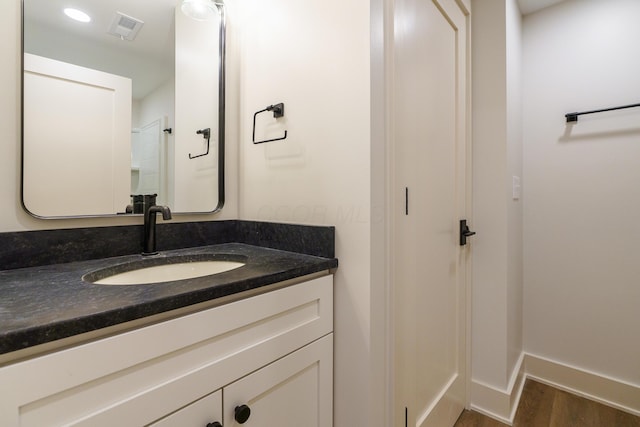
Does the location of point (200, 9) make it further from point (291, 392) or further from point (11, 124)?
point (291, 392)

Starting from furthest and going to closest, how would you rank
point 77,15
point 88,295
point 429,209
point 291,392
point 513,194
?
point 513,194
point 429,209
point 77,15
point 291,392
point 88,295

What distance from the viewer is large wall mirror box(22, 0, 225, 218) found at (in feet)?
2.87

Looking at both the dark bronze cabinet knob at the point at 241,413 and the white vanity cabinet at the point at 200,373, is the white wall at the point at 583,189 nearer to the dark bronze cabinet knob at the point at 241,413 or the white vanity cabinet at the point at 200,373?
the white vanity cabinet at the point at 200,373

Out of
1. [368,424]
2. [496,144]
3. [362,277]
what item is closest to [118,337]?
[362,277]

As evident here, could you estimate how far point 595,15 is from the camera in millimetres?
1584

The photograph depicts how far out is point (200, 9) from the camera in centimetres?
125

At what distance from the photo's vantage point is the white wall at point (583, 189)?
1.51m

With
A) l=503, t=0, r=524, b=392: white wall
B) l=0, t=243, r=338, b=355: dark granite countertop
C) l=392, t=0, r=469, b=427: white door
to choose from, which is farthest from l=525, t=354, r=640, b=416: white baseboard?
l=0, t=243, r=338, b=355: dark granite countertop

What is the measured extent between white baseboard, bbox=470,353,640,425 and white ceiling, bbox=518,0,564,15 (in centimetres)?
212

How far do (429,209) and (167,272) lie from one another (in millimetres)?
1018

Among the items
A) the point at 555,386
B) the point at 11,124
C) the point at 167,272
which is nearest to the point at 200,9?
the point at 11,124

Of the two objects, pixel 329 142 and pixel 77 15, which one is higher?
pixel 77 15

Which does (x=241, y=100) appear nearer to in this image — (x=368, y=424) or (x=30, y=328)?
(x=30, y=328)

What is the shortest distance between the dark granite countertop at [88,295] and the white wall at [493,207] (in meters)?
1.02
